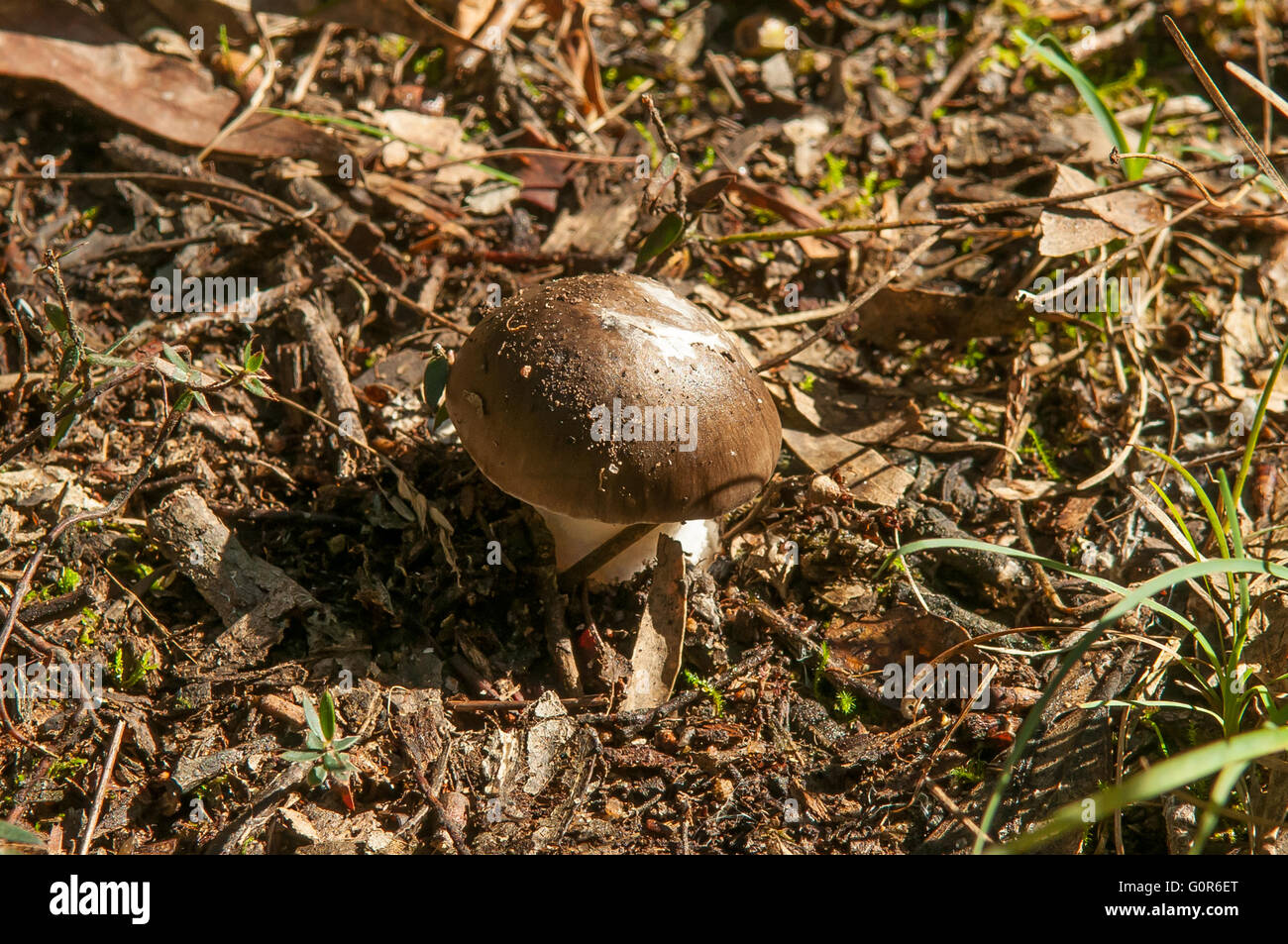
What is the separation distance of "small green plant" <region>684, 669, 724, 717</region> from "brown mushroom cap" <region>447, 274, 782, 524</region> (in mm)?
727

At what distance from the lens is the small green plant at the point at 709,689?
142 inches

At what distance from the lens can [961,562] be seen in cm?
403

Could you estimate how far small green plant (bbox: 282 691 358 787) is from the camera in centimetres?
296

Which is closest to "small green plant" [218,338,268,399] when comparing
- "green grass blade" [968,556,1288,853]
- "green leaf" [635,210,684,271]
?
"green leaf" [635,210,684,271]

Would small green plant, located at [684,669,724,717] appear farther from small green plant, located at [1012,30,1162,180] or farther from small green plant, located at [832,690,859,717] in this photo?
small green plant, located at [1012,30,1162,180]

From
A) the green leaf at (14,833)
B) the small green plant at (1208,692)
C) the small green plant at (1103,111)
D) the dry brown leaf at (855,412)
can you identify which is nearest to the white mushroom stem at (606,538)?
the small green plant at (1208,692)

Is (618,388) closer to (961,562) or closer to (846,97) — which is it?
(961,562)

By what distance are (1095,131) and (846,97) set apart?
1567mm

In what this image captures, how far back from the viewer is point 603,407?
319 cm

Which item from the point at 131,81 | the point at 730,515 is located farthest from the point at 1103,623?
the point at 131,81

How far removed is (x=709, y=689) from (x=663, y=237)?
2077 mm

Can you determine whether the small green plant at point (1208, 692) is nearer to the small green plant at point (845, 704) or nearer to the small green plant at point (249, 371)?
the small green plant at point (845, 704)

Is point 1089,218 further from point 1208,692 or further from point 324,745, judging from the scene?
point 324,745

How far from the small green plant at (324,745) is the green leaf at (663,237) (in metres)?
2.46
